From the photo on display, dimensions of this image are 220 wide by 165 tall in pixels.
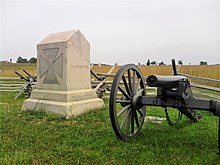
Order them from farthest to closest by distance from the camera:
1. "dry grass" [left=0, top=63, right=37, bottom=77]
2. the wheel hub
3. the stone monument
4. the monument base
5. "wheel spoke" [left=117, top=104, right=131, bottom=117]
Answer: "dry grass" [left=0, top=63, right=37, bottom=77], the stone monument, the monument base, the wheel hub, "wheel spoke" [left=117, top=104, right=131, bottom=117]

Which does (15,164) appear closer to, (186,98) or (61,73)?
(186,98)

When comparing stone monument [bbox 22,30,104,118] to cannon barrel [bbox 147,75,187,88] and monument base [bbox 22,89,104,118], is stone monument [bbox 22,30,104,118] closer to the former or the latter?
monument base [bbox 22,89,104,118]

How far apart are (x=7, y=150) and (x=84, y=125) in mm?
1814

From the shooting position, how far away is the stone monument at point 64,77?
6152 millimetres

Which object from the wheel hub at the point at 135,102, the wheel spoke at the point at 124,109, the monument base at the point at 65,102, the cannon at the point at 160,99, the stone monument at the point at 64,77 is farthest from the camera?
the stone monument at the point at 64,77

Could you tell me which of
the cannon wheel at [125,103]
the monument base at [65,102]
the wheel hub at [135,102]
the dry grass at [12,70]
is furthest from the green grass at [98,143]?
the dry grass at [12,70]

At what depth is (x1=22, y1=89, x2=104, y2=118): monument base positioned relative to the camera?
19.6ft

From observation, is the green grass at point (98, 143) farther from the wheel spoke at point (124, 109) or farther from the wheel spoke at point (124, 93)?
the wheel spoke at point (124, 93)

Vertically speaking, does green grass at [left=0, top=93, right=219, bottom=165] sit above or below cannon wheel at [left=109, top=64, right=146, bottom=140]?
below

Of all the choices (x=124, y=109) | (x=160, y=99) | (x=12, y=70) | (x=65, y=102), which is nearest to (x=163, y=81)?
(x=160, y=99)

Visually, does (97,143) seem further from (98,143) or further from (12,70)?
(12,70)

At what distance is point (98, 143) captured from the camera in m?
3.89

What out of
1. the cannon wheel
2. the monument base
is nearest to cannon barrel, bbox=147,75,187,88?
the cannon wheel

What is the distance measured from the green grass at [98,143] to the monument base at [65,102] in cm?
40
